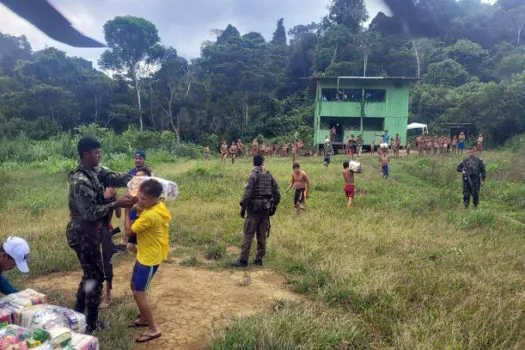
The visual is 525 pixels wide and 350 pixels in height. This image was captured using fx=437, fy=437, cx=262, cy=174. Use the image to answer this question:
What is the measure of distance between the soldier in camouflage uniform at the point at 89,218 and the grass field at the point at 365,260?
0.38 meters

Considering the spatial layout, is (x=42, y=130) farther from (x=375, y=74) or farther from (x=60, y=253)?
(x=60, y=253)

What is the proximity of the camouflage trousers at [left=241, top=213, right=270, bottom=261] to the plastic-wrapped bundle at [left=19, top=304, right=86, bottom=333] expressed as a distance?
9.86ft

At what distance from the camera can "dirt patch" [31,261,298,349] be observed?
401cm

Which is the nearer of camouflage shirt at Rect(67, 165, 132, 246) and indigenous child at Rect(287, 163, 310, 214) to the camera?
camouflage shirt at Rect(67, 165, 132, 246)

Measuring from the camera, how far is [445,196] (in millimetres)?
11359

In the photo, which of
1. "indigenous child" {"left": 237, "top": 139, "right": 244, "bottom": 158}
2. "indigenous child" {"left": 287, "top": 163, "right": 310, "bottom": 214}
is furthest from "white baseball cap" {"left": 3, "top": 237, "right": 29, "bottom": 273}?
"indigenous child" {"left": 237, "top": 139, "right": 244, "bottom": 158}

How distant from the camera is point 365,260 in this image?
586 cm

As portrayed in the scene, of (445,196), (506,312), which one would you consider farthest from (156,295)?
(445,196)

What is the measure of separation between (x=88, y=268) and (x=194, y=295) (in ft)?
4.86

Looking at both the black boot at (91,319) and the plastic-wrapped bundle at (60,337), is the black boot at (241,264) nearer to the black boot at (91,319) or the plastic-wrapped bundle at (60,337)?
the black boot at (91,319)

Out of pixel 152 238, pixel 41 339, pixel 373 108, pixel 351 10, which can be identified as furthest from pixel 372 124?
pixel 41 339

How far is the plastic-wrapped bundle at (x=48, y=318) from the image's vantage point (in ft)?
10.2

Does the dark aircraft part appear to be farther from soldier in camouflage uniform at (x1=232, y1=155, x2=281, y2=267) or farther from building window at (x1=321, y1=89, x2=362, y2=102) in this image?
building window at (x1=321, y1=89, x2=362, y2=102)

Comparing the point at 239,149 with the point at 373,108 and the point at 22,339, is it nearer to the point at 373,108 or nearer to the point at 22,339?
the point at 373,108
